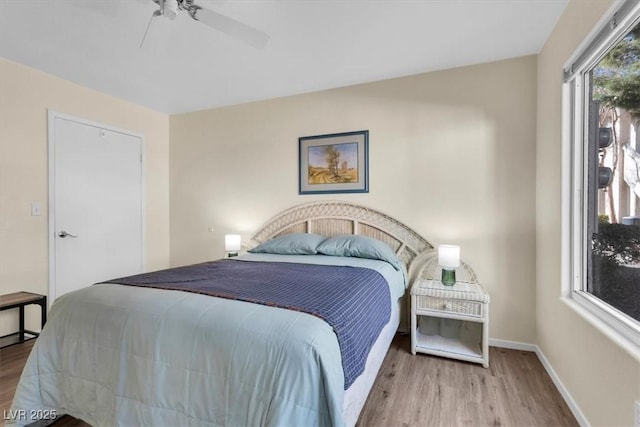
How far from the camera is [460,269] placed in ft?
8.87

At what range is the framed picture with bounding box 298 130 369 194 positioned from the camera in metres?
3.06

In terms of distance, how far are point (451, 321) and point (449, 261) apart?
23.0 inches

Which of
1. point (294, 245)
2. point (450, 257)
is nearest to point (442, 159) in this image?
point (450, 257)

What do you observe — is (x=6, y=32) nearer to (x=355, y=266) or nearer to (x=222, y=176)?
(x=222, y=176)

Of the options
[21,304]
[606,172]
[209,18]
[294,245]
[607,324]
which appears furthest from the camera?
[294,245]

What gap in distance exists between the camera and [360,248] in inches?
104

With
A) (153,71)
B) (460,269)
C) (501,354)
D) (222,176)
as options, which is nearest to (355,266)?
(460,269)

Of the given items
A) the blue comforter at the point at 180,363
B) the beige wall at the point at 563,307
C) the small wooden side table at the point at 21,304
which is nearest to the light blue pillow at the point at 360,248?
the beige wall at the point at 563,307

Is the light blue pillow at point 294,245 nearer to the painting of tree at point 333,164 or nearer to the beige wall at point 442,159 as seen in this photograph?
the beige wall at point 442,159

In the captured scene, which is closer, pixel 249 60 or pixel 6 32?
pixel 6 32

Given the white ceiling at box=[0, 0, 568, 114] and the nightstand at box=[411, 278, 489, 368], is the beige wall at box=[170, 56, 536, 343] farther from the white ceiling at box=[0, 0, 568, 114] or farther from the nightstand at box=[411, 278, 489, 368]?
the nightstand at box=[411, 278, 489, 368]

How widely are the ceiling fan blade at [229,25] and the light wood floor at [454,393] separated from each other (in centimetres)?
239

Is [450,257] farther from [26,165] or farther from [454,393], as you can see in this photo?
[26,165]

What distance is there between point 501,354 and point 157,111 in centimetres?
469
